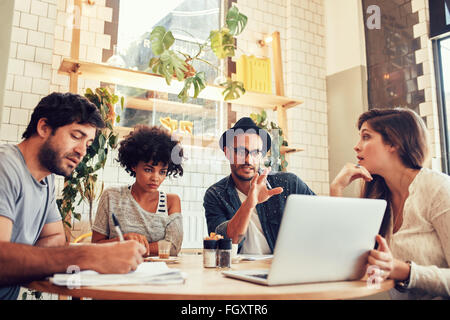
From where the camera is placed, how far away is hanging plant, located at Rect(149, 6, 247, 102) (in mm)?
3047

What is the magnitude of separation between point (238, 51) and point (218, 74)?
1.27ft

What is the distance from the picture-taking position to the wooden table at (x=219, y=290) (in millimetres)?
929

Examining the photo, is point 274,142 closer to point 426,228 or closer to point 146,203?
point 146,203

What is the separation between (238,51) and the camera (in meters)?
4.06

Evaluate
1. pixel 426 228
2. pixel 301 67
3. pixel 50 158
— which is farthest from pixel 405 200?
pixel 301 67

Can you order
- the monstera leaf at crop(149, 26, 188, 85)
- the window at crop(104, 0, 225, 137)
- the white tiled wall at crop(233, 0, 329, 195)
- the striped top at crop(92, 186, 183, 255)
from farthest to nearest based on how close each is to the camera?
the white tiled wall at crop(233, 0, 329, 195), the window at crop(104, 0, 225, 137), the monstera leaf at crop(149, 26, 188, 85), the striped top at crop(92, 186, 183, 255)

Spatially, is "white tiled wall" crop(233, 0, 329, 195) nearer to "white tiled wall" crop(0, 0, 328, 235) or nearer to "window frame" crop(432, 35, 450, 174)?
"white tiled wall" crop(0, 0, 328, 235)

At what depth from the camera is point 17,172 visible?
4.40 ft

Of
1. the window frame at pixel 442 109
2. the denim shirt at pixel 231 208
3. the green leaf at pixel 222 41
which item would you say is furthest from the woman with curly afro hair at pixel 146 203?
the window frame at pixel 442 109

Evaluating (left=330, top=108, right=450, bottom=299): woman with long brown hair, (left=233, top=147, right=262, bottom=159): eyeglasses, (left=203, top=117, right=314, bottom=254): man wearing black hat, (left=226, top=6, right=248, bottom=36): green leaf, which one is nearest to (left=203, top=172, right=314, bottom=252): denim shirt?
(left=203, top=117, right=314, bottom=254): man wearing black hat

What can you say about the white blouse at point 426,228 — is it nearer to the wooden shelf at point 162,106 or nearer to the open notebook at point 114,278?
the open notebook at point 114,278

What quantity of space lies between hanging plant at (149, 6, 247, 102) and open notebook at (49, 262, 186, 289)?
86.6 inches

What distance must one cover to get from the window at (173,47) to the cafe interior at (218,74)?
11mm
